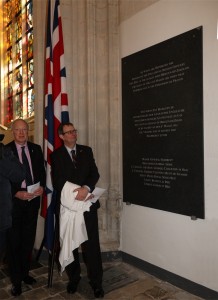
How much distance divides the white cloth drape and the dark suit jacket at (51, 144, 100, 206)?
0.11 m

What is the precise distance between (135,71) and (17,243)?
2.32 meters

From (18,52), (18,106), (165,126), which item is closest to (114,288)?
(165,126)

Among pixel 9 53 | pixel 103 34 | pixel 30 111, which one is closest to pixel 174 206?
pixel 103 34

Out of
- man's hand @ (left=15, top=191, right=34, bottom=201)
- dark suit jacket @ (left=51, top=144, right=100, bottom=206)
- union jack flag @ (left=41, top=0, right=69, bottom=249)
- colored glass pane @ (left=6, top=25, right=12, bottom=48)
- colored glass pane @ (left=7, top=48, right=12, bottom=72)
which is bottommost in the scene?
man's hand @ (left=15, top=191, right=34, bottom=201)

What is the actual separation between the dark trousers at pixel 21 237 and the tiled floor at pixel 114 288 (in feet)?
0.69

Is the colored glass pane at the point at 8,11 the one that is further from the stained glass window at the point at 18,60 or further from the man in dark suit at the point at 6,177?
the man in dark suit at the point at 6,177

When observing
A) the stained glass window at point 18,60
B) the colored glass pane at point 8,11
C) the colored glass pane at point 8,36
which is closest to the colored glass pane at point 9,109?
the stained glass window at point 18,60

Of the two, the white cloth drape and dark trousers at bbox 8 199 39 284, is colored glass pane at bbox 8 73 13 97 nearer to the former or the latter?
dark trousers at bbox 8 199 39 284

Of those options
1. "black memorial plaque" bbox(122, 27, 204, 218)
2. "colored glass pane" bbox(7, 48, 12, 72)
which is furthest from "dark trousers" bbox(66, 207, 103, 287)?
"colored glass pane" bbox(7, 48, 12, 72)

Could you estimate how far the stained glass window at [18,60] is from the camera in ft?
20.4

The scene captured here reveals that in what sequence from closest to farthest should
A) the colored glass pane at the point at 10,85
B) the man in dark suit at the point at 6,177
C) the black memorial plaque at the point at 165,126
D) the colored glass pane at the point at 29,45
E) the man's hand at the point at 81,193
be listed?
1. the man in dark suit at the point at 6,177
2. the man's hand at the point at 81,193
3. the black memorial plaque at the point at 165,126
4. the colored glass pane at the point at 29,45
5. the colored glass pane at the point at 10,85

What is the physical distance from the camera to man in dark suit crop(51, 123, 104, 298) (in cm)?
285

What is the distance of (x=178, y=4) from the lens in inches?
120

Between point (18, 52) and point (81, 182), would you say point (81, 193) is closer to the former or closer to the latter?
point (81, 182)
